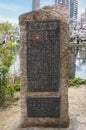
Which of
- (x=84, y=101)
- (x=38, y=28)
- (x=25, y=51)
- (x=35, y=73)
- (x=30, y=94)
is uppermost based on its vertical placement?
(x=38, y=28)

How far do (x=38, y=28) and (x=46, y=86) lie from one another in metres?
0.97

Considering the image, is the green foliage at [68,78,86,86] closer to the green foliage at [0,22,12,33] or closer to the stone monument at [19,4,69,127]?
the stone monument at [19,4,69,127]

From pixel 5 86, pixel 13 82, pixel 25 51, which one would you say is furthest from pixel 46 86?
pixel 13 82

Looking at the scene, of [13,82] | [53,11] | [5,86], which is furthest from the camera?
[13,82]

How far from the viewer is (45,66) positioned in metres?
5.85

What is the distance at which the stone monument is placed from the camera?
5.73 meters

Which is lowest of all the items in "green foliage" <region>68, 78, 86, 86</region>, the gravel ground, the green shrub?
the gravel ground

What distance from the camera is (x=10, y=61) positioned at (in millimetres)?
7816

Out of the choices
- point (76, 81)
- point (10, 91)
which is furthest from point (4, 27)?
point (10, 91)

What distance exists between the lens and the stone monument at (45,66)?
5730 millimetres

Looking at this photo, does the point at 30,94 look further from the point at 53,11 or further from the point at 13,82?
the point at 13,82

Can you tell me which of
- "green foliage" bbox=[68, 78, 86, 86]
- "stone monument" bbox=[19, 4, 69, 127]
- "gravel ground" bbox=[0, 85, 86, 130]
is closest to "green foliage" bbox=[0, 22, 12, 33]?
"green foliage" bbox=[68, 78, 86, 86]

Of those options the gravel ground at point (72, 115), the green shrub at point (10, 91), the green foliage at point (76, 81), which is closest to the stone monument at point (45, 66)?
the gravel ground at point (72, 115)

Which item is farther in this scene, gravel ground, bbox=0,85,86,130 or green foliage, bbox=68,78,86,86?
green foliage, bbox=68,78,86,86
